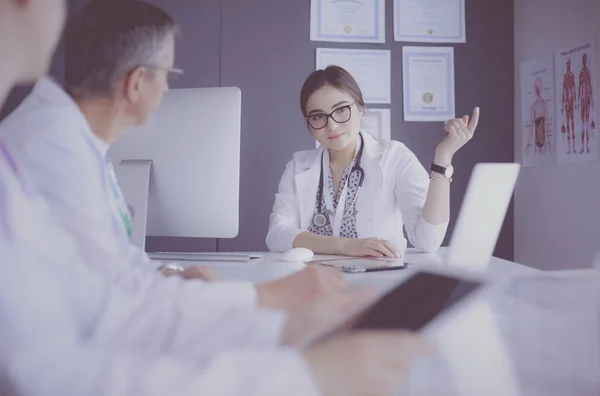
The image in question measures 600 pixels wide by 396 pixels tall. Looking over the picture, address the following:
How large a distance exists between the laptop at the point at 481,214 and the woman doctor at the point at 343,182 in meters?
0.66

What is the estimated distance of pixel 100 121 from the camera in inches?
14.2

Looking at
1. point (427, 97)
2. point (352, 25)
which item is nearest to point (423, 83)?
point (427, 97)

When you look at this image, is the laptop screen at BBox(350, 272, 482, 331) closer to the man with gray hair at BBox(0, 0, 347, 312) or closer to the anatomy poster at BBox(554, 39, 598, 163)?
the man with gray hair at BBox(0, 0, 347, 312)

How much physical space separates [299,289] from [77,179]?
0.65 feet

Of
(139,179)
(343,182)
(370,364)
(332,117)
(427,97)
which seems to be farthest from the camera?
(427,97)

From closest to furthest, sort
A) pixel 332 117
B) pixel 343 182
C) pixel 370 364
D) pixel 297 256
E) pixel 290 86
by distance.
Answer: pixel 370 364 → pixel 297 256 → pixel 332 117 → pixel 343 182 → pixel 290 86

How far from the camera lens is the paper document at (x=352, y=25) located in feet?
5.71

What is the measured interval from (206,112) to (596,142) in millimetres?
786

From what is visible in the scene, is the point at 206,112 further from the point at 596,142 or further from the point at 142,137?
the point at 596,142

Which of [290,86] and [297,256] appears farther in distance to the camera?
[290,86]

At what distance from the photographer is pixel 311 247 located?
1100 millimetres

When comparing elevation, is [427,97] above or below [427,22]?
below

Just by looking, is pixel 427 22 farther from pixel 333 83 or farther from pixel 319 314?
pixel 319 314

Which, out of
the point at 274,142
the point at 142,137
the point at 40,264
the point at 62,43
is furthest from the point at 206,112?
the point at 274,142
